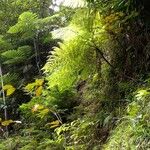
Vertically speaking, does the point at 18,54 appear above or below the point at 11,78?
above

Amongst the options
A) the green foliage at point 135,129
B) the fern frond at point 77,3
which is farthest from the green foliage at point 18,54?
the green foliage at point 135,129

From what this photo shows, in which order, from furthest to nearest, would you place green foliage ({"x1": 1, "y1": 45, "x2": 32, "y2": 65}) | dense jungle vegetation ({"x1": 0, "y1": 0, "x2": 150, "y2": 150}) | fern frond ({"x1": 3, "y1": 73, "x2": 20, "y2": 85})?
green foliage ({"x1": 1, "y1": 45, "x2": 32, "y2": 65}), fern frond ({"x1": 3, "y1": 73, "x2": 20, "y2": 85}), dense jungle vegetation ({"x1": 0, "y1": 0, "x2": 150, "y2": 150})

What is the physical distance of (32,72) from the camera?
716 cm

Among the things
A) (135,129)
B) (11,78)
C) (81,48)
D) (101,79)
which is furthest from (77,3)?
(11,78)

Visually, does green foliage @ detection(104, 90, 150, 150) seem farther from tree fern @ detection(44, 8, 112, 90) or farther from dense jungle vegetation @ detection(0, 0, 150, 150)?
tree fern @ detection(44, 8, 112, 90)

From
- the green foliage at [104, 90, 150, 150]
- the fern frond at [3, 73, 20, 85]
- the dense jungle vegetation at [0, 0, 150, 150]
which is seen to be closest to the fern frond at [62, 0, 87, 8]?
the dense jungle vegetation at [0, 0, 150, 150]

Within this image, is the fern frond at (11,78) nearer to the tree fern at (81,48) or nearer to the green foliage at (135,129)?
the tree fern at (81,48)

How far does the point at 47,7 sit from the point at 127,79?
608cm

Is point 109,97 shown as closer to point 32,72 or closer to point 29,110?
point 29,110

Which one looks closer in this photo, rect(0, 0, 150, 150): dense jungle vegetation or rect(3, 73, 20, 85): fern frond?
rect(0, 0, 150, 150): dense jungle vegetation

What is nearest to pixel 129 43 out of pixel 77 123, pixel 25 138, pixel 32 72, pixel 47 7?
pixel 77 123

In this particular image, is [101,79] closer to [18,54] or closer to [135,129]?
[135,129]

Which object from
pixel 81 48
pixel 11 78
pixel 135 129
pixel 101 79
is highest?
pixel 81 48

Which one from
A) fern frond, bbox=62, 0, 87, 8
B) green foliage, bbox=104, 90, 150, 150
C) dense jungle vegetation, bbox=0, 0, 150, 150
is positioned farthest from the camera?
fern frond, bbox=62, 0, 87, 8
